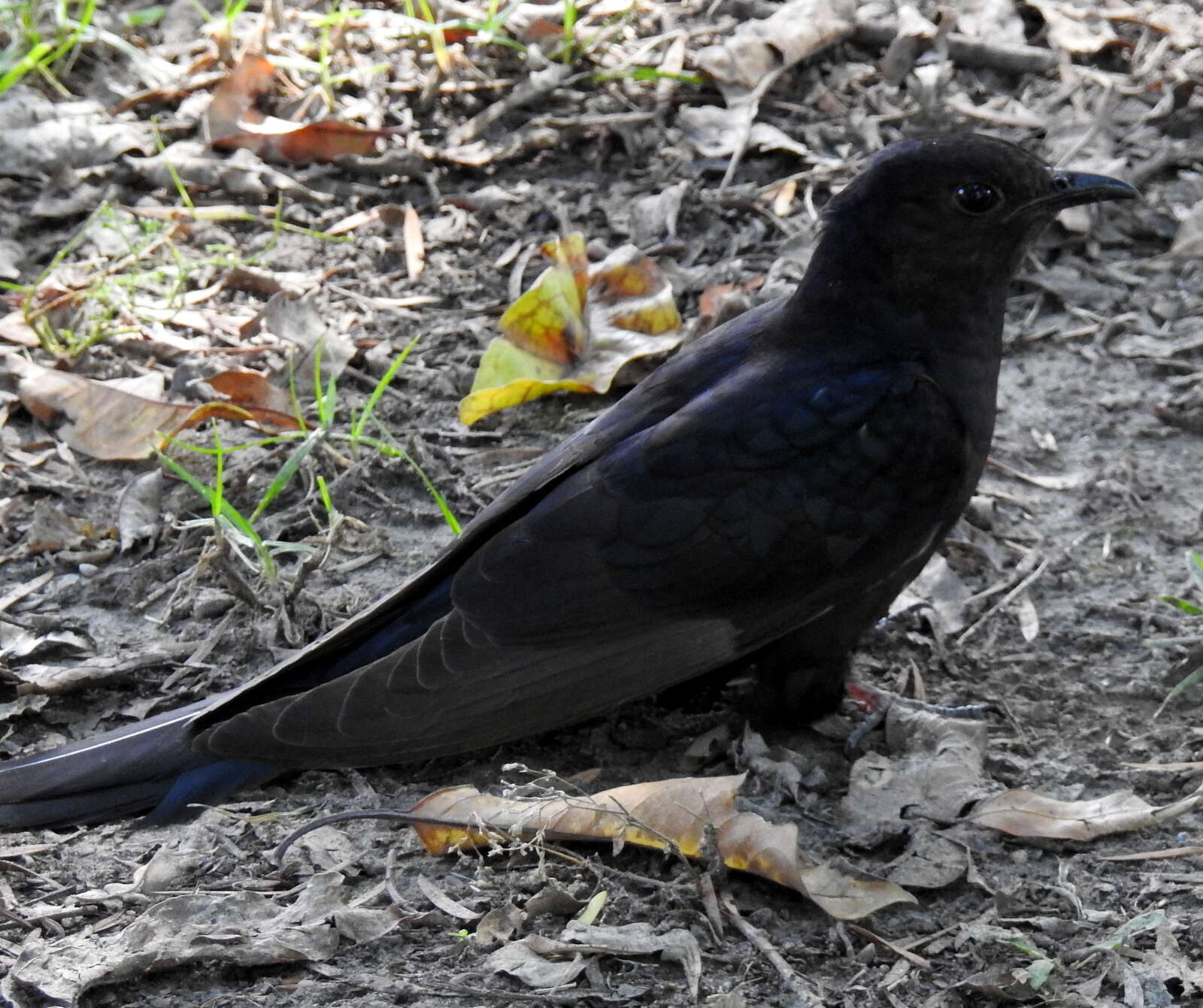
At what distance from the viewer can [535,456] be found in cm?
472

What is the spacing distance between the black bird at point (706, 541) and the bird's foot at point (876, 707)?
0.12m

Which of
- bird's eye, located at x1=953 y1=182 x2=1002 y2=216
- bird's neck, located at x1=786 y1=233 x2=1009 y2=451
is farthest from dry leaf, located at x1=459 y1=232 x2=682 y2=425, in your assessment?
bird's eye, located at x1=953 y1=182 x2=1002 y2=216

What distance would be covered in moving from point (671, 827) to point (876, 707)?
3.06 ft

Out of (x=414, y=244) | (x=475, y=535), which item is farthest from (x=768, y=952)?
(x=414, y=244)

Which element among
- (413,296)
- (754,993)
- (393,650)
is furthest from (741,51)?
(754,993)

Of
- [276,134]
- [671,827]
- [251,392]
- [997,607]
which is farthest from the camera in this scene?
[276,134]

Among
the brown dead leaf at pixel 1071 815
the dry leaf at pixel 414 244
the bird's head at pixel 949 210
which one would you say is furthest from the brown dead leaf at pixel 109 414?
the brown dead leaf at pixel 1071 815

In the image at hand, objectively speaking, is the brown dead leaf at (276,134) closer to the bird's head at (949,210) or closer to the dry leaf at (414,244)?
the dry leaf at (414,244)

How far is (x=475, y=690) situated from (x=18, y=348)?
2441mm

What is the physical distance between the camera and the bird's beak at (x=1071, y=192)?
391 cm

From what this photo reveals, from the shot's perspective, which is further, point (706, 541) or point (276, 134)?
point (276, 134)

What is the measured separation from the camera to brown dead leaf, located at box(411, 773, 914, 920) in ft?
10.5

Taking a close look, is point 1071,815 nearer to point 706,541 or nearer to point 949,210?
point 706,541

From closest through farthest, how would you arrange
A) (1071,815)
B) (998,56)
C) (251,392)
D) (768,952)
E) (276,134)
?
(768,952) < (1071,815) < (251,392) < (276,134) < (998,56)
